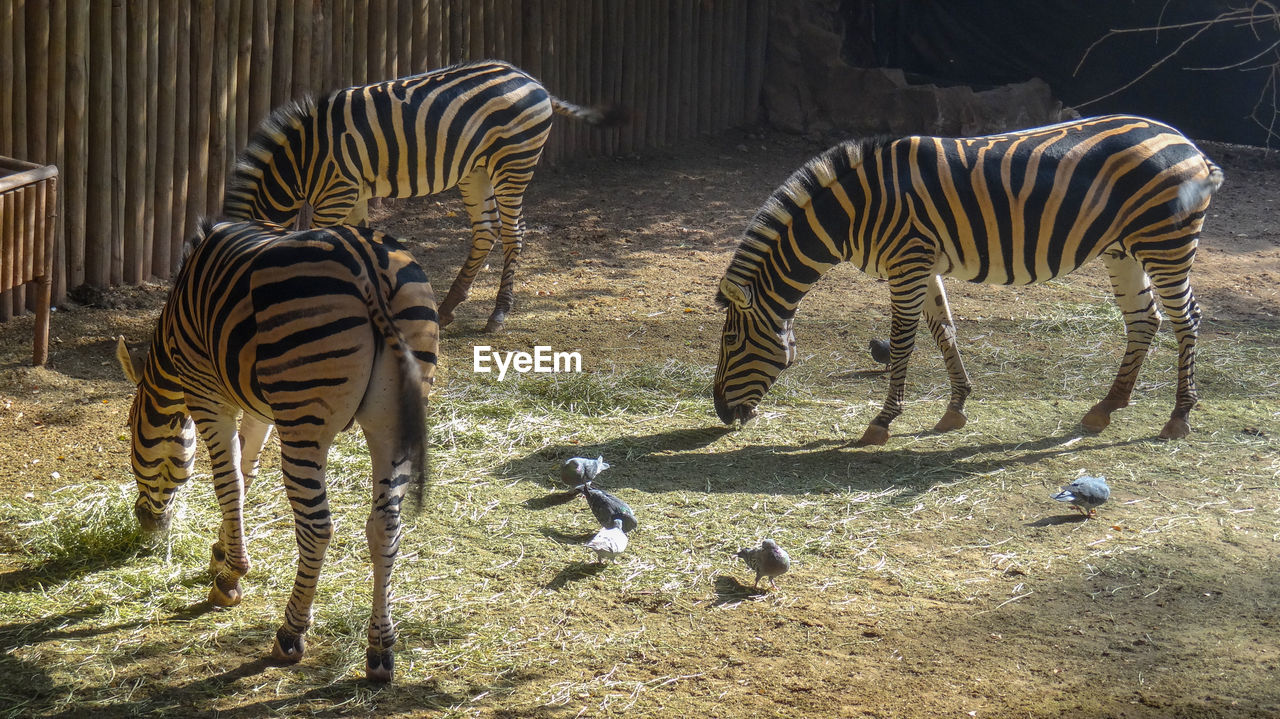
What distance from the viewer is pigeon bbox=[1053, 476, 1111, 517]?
5488 millimetres

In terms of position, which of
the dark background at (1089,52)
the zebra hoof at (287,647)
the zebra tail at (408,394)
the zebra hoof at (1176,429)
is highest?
the dark background at (1089,52)

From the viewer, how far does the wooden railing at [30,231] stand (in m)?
6.77

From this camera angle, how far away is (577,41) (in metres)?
13.1

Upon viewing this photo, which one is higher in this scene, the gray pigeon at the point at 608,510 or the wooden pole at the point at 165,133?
the wooden pole at the point at 165,133

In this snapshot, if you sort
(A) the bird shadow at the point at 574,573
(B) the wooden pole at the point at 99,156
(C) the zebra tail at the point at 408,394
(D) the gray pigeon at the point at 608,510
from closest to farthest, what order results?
(C) the zebra tail at the point at 408,394
(A) the bird shadow at the point at 574,573
(D) the gray pigeon at the point at 608,510
(B) the wooden pole at the point at 99,156

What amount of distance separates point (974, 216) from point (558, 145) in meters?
7.45

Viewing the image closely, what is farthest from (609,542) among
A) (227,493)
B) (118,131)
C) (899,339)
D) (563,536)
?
(118,131)

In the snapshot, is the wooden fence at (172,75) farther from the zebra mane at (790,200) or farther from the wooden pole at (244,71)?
the zebra mane at (790,200)

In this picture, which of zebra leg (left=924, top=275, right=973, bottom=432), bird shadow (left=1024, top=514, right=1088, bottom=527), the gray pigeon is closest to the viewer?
the gray pigeon

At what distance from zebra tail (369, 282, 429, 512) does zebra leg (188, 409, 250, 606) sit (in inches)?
37.0

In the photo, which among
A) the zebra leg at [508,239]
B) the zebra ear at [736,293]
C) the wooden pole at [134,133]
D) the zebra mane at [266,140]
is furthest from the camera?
the zebra leg at [508,239]

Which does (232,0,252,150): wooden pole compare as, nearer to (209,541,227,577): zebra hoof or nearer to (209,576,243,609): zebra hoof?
(209,541,227,577): zebra hoof

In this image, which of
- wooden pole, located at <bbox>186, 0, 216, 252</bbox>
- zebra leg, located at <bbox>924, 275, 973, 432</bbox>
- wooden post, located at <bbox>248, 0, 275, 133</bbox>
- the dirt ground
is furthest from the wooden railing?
zebra leg, located at <bbox>924, 275, 973, 432</bbox>

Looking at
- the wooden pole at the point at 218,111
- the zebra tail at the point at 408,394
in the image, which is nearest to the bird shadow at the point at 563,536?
the zebra tail at the point at 408,394
